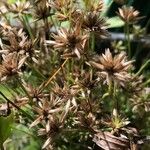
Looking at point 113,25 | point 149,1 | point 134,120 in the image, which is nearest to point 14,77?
point 134,120

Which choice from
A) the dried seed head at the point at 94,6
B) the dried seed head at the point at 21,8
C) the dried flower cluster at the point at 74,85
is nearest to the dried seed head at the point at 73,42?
the dried flower cluster at the point at 74,85

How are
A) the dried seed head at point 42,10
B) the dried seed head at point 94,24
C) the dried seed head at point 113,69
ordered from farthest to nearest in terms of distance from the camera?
the dried seed head at point 42,10
the dried seed head at point 94,24
the dried seed head at point 113,69

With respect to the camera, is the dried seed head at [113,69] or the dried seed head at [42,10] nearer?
the dried seed head at [113,69]

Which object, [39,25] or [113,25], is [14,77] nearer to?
[39,25]

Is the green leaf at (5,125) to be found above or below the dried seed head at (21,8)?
below

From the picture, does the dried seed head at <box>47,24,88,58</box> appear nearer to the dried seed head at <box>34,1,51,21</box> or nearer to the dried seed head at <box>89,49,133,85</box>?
the dried seed head at <box>89,49,133,85</box>

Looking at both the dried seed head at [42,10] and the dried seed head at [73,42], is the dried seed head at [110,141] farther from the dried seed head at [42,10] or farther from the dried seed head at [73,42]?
the dried seed head at [42,10]

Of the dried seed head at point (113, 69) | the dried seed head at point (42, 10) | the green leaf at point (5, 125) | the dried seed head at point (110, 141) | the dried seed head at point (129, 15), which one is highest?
the dried seed head at point (42, 10)

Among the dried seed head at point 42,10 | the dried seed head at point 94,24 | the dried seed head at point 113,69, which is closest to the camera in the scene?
the dried seed head at point 113,69
